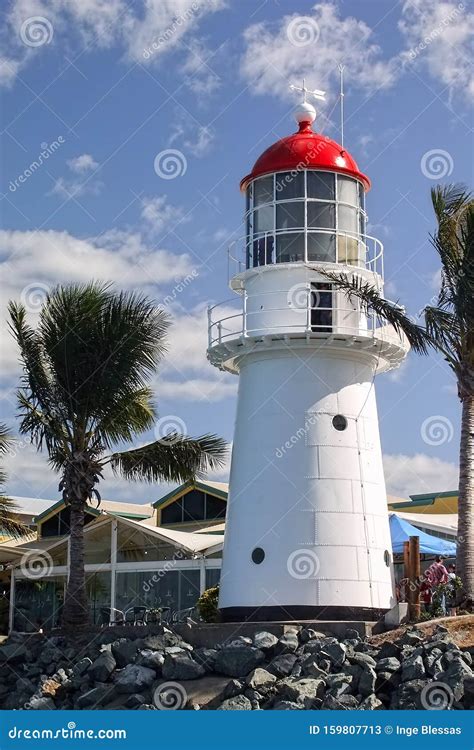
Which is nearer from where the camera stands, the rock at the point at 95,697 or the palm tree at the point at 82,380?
the rock at the point at 95,697

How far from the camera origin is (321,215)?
77.8 feet

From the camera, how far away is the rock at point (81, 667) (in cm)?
2091

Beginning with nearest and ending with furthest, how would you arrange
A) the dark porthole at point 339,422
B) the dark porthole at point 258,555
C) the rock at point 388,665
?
the rock at point 388,665 < the dark porthole at point 258,555 < the dark porthole at point 339,422

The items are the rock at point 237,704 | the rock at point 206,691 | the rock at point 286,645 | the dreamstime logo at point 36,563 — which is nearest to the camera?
the rock at point 237,704

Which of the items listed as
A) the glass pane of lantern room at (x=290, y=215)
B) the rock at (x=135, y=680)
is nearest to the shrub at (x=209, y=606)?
the rock at (x=135, y=680)

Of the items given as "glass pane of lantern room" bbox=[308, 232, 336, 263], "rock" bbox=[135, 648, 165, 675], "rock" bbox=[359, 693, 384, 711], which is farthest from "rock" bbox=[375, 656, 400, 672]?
"glass pane of lantern room" bbox=[308, 232, 336, 263]

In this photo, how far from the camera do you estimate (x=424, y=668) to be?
17281 mm

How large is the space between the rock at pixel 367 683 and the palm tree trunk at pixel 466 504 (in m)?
4.64

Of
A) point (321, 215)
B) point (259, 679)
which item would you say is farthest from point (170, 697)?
point (321, 215)

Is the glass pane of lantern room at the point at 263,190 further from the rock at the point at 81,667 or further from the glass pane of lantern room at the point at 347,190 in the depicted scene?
the rock at the point at 81,667

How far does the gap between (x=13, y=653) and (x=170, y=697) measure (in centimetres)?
683

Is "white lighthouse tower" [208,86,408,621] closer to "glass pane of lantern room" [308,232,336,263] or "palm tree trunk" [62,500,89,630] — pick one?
"glass pane of lantern room" [308,232,336,263]

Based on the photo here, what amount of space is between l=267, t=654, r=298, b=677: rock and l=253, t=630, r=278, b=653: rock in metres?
0.46
